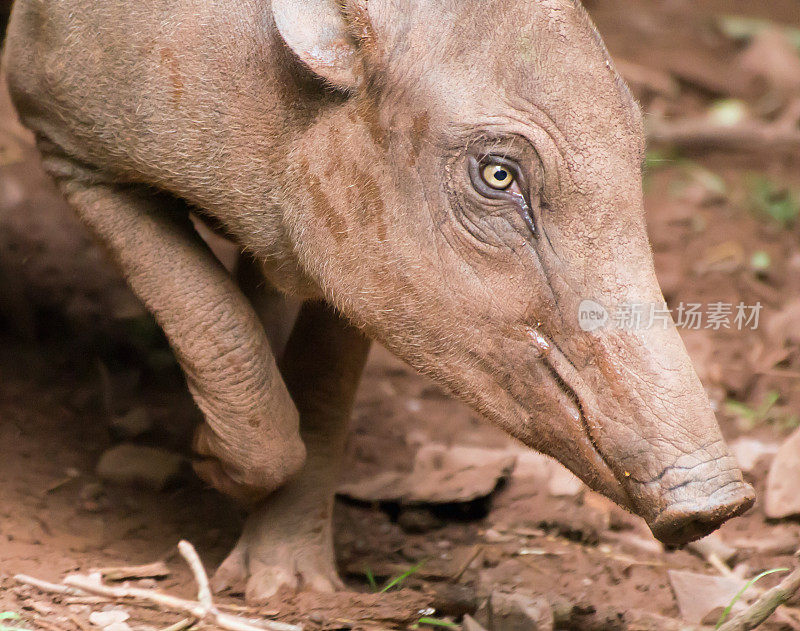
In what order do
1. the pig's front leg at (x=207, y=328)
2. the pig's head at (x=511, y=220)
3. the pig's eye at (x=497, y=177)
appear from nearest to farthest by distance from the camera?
1. the pig's head at (x=511, y=220)
2. the pig's eye at (x=497, y=177)
3. the pig's front leg at (x=207, y=328)

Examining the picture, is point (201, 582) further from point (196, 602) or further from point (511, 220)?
point (511, 220)

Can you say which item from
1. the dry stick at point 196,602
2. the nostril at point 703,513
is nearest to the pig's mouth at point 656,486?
the nostril at point 703,513

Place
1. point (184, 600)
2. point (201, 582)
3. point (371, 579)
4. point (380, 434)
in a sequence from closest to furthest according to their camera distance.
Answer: point (201, 582) < point (184, 600) < point (371, 579) < point (380, 434)

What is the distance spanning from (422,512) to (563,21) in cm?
197

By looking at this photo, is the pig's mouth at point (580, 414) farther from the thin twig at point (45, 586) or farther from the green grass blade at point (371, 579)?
the thin twig at point (45, 586)

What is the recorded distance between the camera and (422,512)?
3924mm

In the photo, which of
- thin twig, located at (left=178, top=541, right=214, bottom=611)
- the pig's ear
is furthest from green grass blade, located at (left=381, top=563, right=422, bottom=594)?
the pig's ear

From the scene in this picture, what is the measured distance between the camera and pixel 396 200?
2.74 meters

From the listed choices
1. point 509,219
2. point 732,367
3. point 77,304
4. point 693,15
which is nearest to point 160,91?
point 509,219

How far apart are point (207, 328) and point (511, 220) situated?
1.02 meters

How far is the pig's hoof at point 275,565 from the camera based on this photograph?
3.32 m

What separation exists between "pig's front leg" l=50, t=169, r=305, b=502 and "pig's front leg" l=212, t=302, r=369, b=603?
24cm

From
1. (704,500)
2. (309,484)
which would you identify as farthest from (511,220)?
(309,484)

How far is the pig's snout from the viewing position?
2377mm
